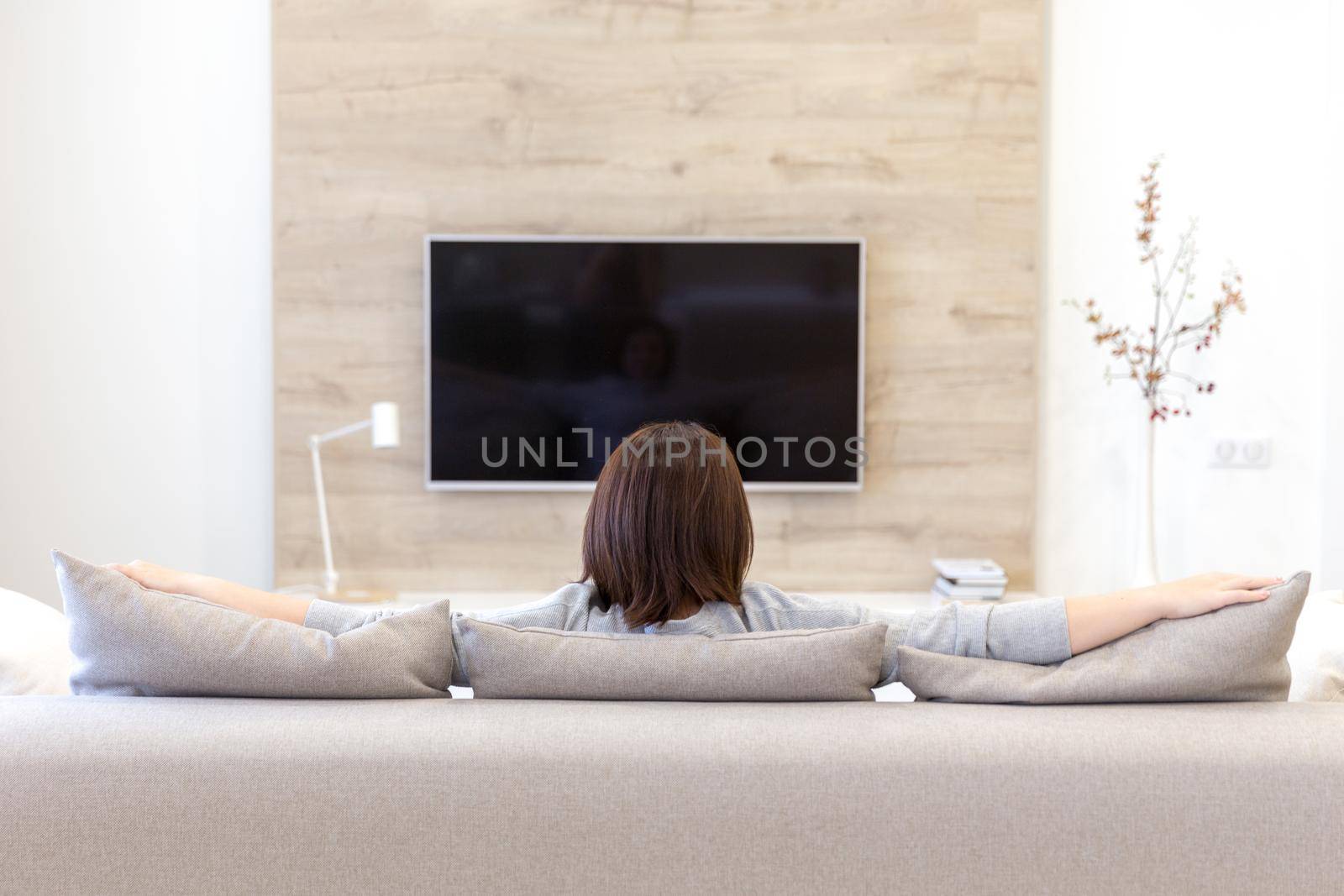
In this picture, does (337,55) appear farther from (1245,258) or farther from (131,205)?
(1245,258)

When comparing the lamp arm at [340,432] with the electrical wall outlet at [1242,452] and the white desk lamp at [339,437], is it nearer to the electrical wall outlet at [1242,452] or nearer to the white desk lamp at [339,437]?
the white desk lamp at [339,437]

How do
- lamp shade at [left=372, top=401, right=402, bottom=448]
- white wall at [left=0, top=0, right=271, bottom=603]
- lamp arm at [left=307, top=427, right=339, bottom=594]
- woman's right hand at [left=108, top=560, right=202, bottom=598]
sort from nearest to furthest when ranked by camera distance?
woman's right hand at [left=108, top=560, right=202, bottom=598], lamp shade at [left=372, top=401, right=402, bottom=448], lamp arm at [left=307, top=427, right=339, bottom=594], white wall at [left=0, top=0, right=271, bottom=603]

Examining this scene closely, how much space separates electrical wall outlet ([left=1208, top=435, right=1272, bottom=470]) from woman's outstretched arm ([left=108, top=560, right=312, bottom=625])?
3176 millimetres

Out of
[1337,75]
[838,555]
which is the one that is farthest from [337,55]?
[1337,75]

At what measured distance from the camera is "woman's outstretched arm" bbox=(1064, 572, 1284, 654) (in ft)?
3.89

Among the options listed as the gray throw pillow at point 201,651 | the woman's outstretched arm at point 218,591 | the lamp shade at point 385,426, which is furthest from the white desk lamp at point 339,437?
the gray throw pillow at point 201,651

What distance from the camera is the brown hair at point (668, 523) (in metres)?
1.32

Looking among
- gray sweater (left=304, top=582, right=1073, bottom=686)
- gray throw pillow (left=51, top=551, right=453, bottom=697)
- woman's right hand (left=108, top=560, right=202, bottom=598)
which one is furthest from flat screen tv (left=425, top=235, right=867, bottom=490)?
gray throw pillow (left=51, top=551, right=453, bottom=697)

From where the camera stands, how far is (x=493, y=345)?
358 cm

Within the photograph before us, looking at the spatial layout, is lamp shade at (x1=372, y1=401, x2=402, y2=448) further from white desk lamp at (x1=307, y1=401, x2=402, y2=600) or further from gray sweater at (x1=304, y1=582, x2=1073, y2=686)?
gray sweater at (x1=304, y1=582, x2=1073, y2=686)

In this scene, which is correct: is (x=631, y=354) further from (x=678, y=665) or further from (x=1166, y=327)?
(x=678, y=665)

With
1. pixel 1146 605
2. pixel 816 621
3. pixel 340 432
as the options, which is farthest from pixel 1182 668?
pixel 340 432

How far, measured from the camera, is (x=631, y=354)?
3586mm

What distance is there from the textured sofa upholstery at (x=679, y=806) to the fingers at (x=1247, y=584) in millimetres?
148
